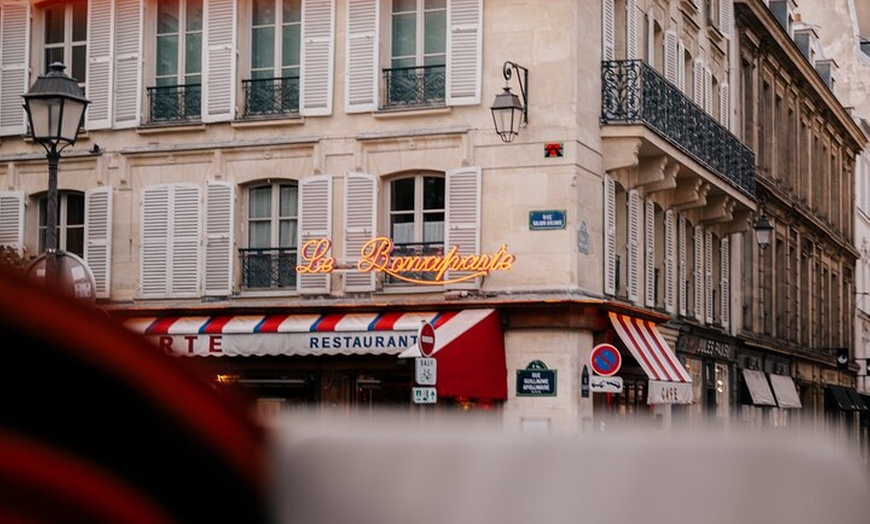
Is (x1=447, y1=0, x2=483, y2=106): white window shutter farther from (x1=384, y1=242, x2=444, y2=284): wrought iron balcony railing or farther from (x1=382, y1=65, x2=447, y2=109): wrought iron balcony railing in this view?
(x1=384, y1=242, x2=444, y2=284): wrought iron balcony railing

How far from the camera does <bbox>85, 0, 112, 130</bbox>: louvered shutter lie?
2733 centimetres

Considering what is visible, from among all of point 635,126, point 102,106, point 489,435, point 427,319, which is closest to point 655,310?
point 635,126

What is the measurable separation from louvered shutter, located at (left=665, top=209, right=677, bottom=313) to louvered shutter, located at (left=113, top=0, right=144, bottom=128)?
1009 centimetres

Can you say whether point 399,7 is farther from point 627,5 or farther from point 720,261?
point 720,261

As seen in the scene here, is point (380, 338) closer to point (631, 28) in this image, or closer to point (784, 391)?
point (631, 28)

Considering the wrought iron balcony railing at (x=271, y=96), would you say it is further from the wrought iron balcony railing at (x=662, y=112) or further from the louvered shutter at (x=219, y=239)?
the wrought iron balcony railing at (x=662, y=112)

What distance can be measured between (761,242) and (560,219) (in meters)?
11.3

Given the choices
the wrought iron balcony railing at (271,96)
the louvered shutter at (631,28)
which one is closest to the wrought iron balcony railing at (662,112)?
the louvered shutter at (631,28)

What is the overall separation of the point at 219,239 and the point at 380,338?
3.65 metres

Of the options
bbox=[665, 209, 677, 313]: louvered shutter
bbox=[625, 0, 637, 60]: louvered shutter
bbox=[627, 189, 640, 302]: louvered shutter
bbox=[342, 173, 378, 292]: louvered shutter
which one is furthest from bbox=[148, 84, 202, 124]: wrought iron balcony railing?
bbox=[665, 209, 677, 313]: louvered shutter

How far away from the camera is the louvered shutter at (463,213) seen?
81.3 feet

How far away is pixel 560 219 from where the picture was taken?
80.3 feet

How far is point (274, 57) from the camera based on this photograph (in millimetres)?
26531

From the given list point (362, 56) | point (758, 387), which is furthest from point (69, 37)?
point (758, 387)
